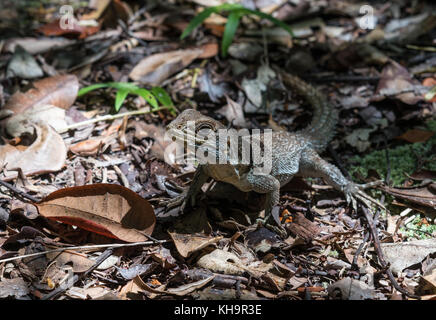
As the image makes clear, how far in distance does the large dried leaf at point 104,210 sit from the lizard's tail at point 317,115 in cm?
253

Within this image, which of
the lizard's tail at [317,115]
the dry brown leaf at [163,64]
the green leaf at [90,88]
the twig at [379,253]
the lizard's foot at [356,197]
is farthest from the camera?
the dry brown leaf at [163,64]

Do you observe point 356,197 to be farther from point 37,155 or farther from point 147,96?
point 37,155

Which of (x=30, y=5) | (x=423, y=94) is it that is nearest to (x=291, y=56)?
(x=423, y=94)

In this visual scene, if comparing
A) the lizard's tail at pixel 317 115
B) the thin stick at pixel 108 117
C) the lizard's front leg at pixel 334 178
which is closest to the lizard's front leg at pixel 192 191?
the lizard's front leg at pixel 334 178

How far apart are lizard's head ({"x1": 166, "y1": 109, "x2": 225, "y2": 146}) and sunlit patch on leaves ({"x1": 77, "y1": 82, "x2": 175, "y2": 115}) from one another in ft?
4.56

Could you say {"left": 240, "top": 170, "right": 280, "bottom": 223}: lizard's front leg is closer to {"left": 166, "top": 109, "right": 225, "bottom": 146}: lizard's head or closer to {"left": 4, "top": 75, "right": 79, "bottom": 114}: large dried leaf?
{"left": 166, "top": 109, "right": 225, "bottom": 146}: lizard's head

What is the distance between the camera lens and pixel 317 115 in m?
5.98

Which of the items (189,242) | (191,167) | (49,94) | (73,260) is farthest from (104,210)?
(49,94)

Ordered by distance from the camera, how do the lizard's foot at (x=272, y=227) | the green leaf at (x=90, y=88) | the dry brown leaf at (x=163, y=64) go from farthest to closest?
1. the dry brown leaf at (x=163, y=64)
2. the green leaf at (x=90, y=88)
3. the lizard's foot at (x=272, y=227)

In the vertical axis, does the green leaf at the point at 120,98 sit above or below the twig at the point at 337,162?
above

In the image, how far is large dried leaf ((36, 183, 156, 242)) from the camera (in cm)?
412

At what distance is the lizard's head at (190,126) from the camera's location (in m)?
4.31

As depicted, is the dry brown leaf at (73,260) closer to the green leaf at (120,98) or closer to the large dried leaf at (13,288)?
the large dried leaf at (13,288)

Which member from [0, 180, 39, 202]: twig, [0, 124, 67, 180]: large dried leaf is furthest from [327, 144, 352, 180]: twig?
[0, 180, 39, 202]: twig
